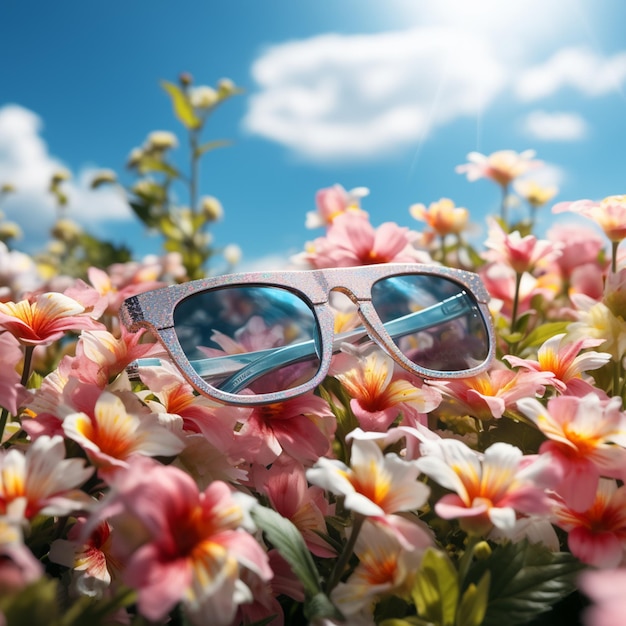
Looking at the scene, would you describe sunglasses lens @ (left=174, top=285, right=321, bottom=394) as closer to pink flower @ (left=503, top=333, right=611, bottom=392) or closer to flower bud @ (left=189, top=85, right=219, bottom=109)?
pink flower @ (left=503, top=333, right=611, bottom=392)

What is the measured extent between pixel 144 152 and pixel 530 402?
258cm

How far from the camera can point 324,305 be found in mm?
778

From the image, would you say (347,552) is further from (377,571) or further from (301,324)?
(301,324)

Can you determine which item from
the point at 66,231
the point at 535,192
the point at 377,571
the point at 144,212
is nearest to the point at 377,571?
the point at 377,571

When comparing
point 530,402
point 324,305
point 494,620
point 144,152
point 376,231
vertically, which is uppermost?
point 144,152

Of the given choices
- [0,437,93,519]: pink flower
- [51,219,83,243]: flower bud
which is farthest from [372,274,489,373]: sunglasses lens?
[51,219,83,243]: flower bud

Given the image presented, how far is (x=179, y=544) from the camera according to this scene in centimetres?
36

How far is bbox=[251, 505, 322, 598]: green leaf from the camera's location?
0.42m

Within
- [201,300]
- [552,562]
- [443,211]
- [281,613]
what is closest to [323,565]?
[281,613]

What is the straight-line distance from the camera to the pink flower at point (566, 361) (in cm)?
62

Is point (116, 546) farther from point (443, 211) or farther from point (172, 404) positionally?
point (443, 211)

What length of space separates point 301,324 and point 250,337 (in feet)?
0.20

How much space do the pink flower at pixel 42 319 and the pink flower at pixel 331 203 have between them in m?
0.57

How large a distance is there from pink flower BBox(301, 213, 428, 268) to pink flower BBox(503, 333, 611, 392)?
307 millimetres
